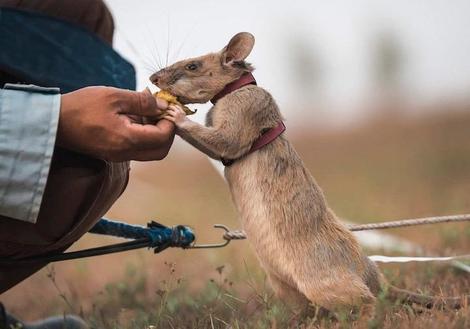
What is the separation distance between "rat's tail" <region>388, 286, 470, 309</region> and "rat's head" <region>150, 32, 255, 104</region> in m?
0.94

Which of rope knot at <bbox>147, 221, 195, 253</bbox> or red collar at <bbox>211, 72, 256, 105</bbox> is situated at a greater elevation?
red collar at <bbox>211, 72, 256, 105</bbox>

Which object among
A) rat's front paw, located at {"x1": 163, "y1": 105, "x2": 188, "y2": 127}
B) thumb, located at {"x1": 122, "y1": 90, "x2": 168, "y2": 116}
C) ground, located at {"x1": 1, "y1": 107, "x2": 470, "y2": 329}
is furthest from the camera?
ground, located at {"x1": 1, "y1": 107, "x2": 470, "y2": 329}

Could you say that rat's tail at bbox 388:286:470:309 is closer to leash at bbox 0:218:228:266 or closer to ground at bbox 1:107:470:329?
ground at bbox 1:107:470:329

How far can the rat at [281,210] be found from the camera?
2109 mm

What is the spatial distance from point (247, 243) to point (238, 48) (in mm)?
2149

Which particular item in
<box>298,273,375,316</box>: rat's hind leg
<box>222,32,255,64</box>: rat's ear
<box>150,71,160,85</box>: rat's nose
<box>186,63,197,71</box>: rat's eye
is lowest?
<box>298,273,375,316</box>: rat's hind leg

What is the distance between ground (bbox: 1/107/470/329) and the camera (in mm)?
2427

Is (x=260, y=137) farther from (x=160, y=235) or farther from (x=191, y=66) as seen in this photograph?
(x=160, y=235)

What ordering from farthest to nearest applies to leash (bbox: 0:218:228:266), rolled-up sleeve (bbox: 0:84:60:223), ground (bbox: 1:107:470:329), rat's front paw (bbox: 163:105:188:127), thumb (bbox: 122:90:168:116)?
1. ground (bbox: 1:107:470:329)
2. leash (bbox: 0:218:228:266)
3. rat's front paw (bbox: 163:105:188:127)
4. thumb (bbox: 122:90:168:116)
5. rolled-up sleeve (bbox: 0:84:60:223)

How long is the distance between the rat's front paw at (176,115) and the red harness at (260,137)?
232 millimetres

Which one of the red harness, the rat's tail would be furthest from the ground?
the red harness

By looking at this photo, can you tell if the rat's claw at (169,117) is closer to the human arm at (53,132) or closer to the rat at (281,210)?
the rat at (281,210)

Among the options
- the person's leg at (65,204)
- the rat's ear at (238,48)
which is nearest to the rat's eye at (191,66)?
the rat's ear at (238,48)

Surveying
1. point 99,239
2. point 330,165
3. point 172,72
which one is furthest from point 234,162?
point 330,165
